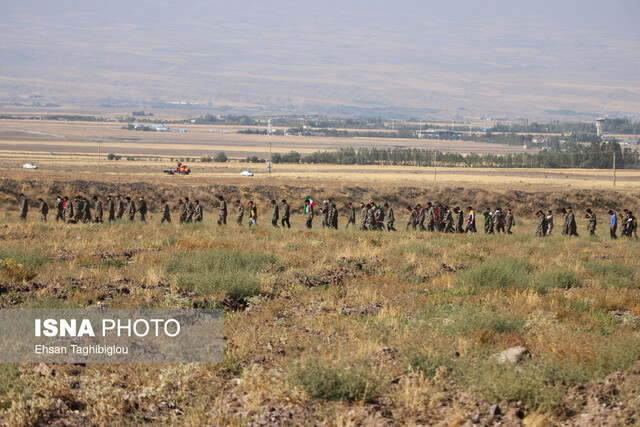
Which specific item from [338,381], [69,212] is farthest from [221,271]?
[69,212]

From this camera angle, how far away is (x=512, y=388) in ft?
21.3

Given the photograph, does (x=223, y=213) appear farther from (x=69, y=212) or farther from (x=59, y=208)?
(x=59, y=208)

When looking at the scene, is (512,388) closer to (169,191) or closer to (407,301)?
(407,301)

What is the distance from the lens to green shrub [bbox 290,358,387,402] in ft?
22.3

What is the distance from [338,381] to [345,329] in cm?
240

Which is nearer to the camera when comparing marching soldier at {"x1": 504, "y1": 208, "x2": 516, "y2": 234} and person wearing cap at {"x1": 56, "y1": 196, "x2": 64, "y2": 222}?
person wearing cap at {"x1": 56, "y1": 196, "x2": 64, "y2": 222}

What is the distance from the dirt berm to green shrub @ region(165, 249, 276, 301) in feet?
83.0

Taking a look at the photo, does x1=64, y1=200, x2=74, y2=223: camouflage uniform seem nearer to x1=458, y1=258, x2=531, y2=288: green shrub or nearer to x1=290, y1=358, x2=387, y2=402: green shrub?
x1=458, y1=258, x2=531, y2=288: green shrub

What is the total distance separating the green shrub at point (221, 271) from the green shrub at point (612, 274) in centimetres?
658

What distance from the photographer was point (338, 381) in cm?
689

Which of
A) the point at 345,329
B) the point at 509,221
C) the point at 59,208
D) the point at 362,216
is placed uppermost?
the point at 59,208

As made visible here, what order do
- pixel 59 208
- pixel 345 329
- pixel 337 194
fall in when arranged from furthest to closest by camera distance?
pixel 337 194
pixel 59 208
pixel 345 329

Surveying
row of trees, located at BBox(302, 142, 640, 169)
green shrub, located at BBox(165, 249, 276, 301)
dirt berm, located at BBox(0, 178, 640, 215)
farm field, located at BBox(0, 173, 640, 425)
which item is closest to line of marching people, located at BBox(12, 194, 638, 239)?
farm field, located at BBox(0, 173, 640, 425)

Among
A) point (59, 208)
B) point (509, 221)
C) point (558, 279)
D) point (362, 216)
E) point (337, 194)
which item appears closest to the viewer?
point (558, 279)
